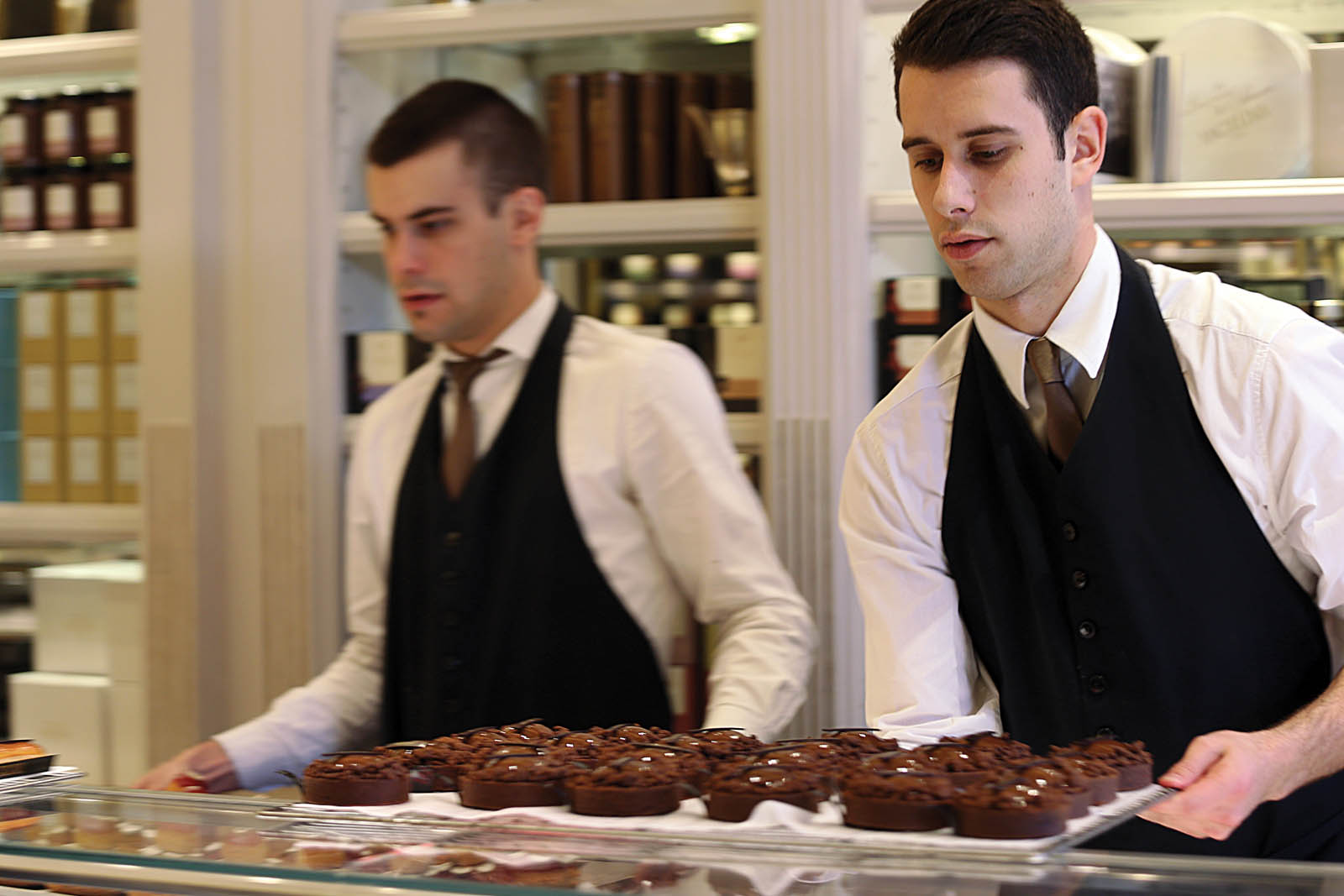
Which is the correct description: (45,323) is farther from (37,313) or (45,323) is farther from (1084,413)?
(1084,413)

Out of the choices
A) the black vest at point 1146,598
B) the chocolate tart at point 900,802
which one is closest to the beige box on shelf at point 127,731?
the black vest at point 1146,598

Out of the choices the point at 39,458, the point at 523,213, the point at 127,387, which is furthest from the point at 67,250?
the point at 523,213

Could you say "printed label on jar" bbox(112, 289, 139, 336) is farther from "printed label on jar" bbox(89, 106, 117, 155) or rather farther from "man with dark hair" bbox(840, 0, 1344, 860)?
"man with dark hair" bbox(840, 0, 1344, 860)

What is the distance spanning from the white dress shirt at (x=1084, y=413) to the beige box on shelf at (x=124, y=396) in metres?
1.94

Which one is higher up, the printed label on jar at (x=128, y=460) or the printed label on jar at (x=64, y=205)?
the printed label on jar at (x=64, y=205)

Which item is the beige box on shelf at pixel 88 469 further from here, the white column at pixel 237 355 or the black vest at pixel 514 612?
the black vest at pixel 514 612

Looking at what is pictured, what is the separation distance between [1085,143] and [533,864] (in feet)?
3.34

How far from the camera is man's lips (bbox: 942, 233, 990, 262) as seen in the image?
147 cm

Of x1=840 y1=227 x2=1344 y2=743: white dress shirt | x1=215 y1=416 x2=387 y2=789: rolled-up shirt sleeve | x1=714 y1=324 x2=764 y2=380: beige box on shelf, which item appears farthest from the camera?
x1=714 y1=324 x2=764 y2=380: beige box on shelf

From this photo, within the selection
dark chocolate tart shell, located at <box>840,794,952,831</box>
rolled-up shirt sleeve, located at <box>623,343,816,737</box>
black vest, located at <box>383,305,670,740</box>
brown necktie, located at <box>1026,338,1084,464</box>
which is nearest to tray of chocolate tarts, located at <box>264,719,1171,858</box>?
dark chocolate tart shell, located at <box>840,794,952,831</box>

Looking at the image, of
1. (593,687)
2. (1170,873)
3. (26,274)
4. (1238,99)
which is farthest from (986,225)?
(26,274)

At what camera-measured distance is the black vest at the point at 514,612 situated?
219 centimetres

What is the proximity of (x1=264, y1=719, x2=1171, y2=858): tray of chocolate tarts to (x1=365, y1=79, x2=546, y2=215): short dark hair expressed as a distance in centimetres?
136

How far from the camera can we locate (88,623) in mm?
3023
